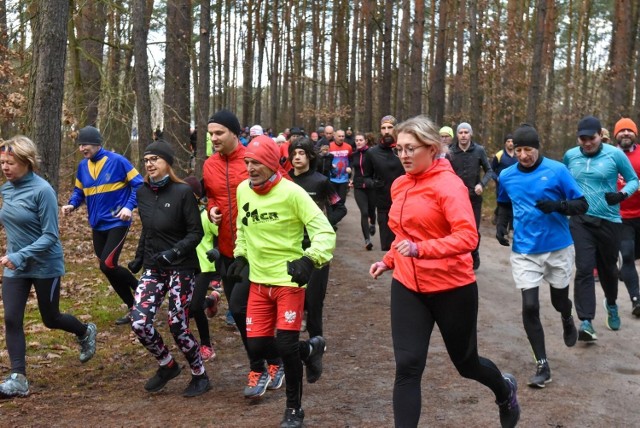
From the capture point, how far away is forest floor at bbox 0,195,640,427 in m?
5.35

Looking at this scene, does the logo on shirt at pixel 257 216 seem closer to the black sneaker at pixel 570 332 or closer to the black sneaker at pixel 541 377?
the black sneaker at pixel 541 377

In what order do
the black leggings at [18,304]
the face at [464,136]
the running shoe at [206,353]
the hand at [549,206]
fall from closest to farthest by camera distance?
1. the black leggings at [18,304]
2. the hand at [549,206]
3. the running shoe at [206,353]
4. the face at [464,136]

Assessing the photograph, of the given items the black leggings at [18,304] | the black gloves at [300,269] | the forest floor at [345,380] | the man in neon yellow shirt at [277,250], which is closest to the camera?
the black gloves at [300,269]

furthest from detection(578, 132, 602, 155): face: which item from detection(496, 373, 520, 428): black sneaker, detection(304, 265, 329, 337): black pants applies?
detection(496, 373, 520, 428): black sneaker

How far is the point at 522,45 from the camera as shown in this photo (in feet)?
98.1

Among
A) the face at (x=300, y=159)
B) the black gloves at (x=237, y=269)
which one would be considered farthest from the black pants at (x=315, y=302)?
the black gloves at (x=237, y=269)

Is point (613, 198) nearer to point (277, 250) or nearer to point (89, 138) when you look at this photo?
point (277, 250)

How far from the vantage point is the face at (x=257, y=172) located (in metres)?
5.02

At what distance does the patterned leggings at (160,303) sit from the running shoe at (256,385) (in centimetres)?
57

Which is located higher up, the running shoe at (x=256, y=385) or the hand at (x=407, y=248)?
the hand at (x=407, y=248)

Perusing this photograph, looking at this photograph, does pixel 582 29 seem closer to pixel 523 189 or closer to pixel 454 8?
pixel 454 8

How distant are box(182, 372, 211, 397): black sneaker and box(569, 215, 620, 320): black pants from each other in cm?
413

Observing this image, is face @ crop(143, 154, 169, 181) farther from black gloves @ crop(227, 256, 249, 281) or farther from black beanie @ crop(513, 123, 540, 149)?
black beanie @ crop(513, 123, 540, 149)

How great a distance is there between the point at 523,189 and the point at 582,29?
1407 inches
